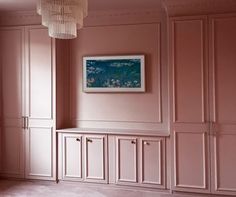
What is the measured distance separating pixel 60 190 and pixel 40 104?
133 cm

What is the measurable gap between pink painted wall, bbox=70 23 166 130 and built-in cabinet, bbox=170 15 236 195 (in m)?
0.47

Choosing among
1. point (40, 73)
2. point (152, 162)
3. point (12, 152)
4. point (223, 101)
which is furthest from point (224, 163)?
point (12, 152)

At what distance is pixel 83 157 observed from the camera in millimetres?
4359

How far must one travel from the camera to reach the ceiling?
4047 millimetres

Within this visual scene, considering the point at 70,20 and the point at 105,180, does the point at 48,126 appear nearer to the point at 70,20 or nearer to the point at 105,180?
the point at 105,180

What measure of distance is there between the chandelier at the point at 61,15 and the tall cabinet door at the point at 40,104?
1939 millimetres

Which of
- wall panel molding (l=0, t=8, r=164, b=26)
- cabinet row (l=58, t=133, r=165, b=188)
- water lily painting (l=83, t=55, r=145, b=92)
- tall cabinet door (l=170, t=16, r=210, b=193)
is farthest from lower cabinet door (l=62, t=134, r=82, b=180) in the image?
wall panel molding (l=0, t=8, r=164, b=26)

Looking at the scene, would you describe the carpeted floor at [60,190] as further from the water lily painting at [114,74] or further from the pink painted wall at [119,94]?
the water lily painting at [114,74]

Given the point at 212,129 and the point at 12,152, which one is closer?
the point at 212,129

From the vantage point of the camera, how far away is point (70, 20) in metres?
2.50

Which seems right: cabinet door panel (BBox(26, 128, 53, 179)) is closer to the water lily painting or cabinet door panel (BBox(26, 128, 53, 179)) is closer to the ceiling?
the water lily painting

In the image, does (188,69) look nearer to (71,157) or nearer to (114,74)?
(114,74)

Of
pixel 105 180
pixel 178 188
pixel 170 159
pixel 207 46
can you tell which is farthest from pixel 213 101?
pixel 105 180

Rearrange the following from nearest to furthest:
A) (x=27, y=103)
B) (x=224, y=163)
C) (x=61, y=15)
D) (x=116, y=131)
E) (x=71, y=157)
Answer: (x=61, y=15), (x=224, y=163), (x=116, y=131), (x=71, y=157), (x=27, y=103)
